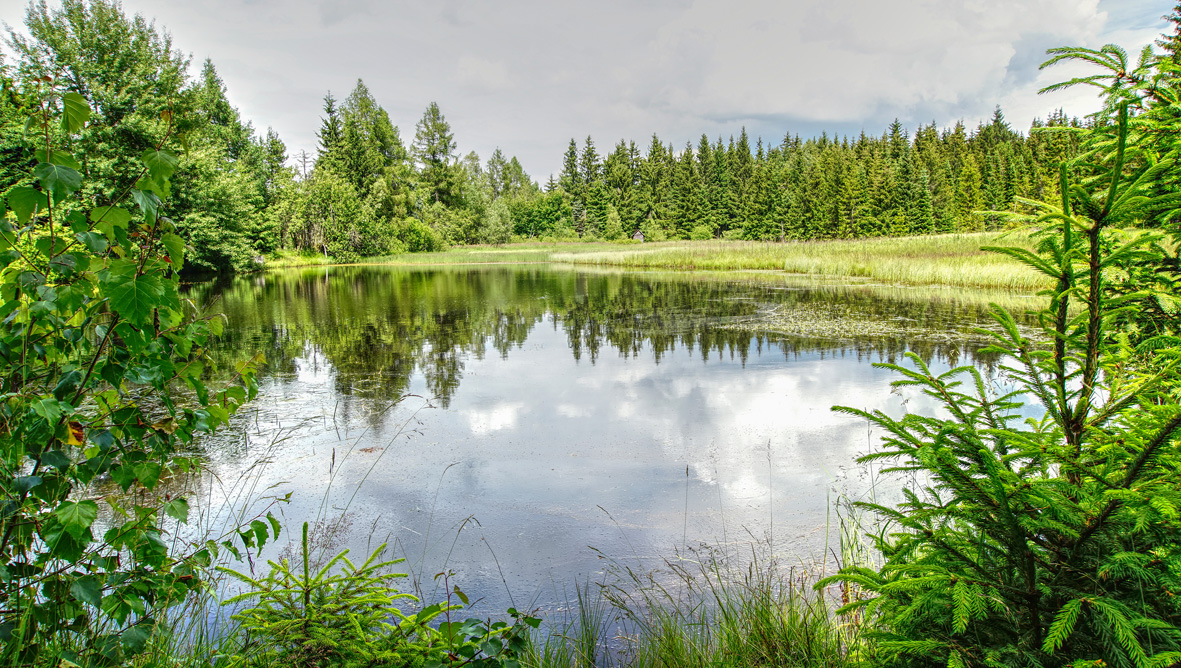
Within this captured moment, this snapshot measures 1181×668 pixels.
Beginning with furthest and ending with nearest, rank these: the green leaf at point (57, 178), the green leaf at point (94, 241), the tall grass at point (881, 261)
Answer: the tall grass at point (881, 261)
the green leaf at point (94, 241)
the green leaf at point (57, 178)

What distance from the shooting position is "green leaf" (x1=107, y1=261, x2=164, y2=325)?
1337 millimetres

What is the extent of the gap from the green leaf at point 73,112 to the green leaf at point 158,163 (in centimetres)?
13

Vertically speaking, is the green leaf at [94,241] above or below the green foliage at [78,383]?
above

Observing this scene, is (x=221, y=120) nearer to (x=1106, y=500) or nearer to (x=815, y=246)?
(x=815, y=246)

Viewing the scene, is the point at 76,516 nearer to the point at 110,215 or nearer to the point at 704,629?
the point at 110,215

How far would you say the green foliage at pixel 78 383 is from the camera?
1.34 meters

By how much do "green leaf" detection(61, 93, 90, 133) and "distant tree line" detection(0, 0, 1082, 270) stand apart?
2014 centimetres

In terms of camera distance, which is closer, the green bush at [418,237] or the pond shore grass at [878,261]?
the pond shore grass at [878,261]

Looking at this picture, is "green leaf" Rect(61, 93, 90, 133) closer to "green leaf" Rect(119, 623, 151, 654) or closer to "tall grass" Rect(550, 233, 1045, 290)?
"green leaf" Rect(119, 623, 151, 654)

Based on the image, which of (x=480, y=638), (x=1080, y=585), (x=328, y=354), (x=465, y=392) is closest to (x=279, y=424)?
(x=465, y=392)

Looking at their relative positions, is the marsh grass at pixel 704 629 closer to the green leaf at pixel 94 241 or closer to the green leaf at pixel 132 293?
the green leaf at pixel 132 293

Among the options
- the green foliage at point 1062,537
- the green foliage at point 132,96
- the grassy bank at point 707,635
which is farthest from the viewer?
the green foliage at point 132,96

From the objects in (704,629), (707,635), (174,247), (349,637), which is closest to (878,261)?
(707,635)

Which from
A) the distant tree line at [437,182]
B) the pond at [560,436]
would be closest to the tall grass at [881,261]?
the pond at [560,436]
